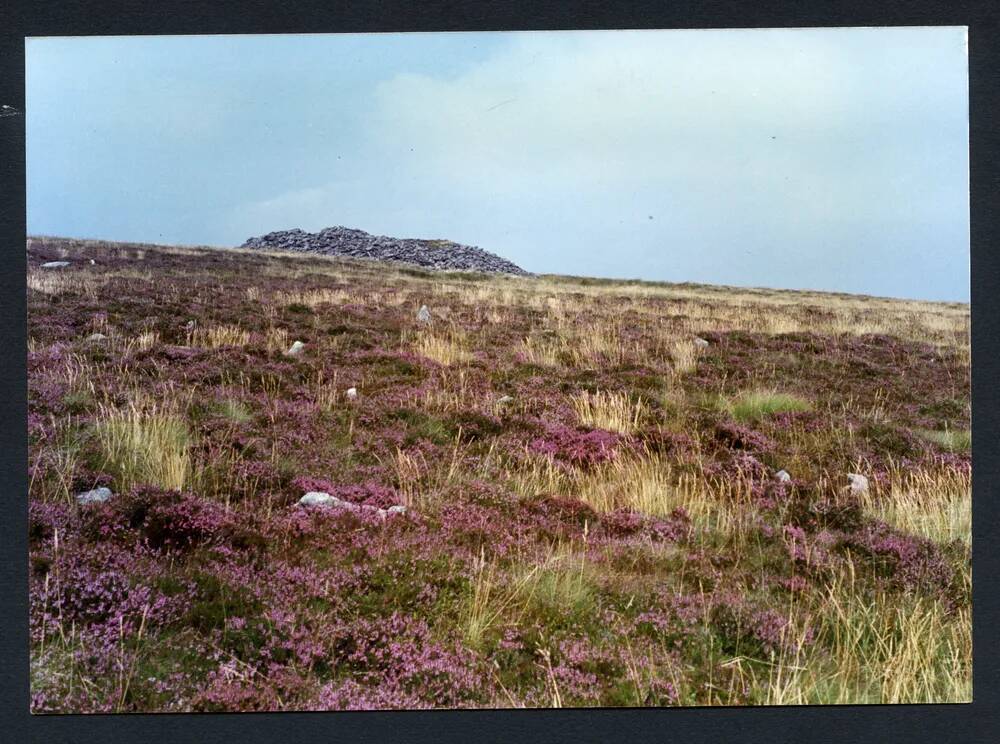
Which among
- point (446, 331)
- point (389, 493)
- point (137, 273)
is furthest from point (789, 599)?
point (137, 273)

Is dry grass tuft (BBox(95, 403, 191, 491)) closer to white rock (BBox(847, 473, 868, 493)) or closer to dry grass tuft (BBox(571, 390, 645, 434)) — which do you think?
dry grass tuft (BBox(571, 390, 645, 434))

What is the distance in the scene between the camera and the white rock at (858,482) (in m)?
5.13

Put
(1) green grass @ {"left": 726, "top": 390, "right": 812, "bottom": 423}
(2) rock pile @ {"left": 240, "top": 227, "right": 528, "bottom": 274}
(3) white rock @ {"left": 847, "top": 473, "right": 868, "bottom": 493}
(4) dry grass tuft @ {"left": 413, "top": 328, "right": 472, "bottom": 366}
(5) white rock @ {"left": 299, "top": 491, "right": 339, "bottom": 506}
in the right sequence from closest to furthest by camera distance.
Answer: (5) white rock @ {"left": 299, "top": 491, "right": 339, "bottom": 506}
(3) white rock @ {"left": 847, "top": 473, "right": 868, "bottom": 493}
(1) green grass @ {"left": 726, "top": 390, "right": 812, "bottom": 423}
(4) dry grass tuft @ {"left": 413, "top": 328, "right": 472, "bottom": 366}
(2) rock pile @ {"left": 240, "top": 227, "right": 528, "bottom": 274}

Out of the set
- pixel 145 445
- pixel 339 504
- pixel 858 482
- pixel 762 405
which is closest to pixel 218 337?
pixel 145 445

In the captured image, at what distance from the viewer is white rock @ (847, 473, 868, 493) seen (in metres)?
5.13

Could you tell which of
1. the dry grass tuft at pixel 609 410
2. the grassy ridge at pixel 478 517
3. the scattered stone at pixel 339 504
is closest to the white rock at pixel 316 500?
the scattered stone at pixel 339 504

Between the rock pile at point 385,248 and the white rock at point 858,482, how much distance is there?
11.7 ft

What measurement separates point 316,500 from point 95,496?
155cm

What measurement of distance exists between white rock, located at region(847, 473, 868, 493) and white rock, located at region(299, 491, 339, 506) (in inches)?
162

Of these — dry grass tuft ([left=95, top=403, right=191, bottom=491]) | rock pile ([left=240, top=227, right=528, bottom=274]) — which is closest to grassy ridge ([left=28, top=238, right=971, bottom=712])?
dry grass tuft ([left=95, top=403, right=191, bottom=491])

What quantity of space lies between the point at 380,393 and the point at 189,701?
278 cm

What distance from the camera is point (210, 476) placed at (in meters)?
4.83

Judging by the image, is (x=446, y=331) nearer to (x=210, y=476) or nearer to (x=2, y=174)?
(x=210, y=476)

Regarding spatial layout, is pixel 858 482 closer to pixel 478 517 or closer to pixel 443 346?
pixel 478 517
